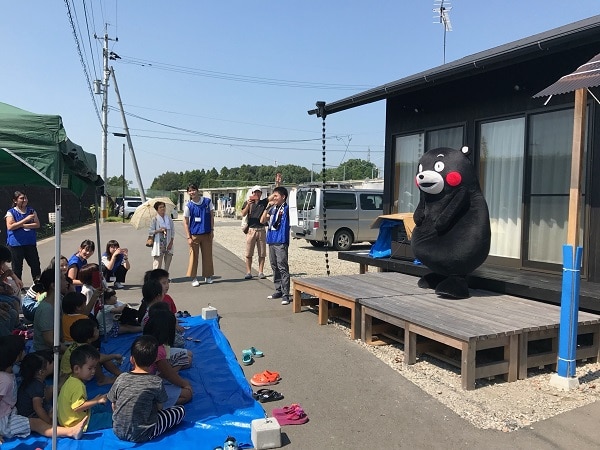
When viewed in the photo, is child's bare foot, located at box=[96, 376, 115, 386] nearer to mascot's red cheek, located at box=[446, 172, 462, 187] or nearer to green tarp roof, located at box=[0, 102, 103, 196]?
green tarp roof, located at box=[0, 102, 103, 196]

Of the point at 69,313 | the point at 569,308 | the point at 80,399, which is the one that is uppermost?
the point at 569,308

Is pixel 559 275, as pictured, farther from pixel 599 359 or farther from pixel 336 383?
pixel 336 383

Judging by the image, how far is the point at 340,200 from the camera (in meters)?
15.8

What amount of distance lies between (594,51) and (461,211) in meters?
2.43

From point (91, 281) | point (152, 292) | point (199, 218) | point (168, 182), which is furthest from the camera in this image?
point (168, 182)

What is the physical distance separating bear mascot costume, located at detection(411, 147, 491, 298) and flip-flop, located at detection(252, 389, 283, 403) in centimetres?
258

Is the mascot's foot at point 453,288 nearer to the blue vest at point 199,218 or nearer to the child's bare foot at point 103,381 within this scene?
the child's bare foot at point 103,381

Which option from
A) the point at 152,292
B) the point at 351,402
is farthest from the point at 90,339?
the point at 351,402

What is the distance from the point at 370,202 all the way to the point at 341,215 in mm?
1212

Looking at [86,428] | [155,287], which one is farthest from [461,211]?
[86,428]

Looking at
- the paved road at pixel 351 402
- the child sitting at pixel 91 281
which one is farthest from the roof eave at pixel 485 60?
the child sitting at pixel 91 281

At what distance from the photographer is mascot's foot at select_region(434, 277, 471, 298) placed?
225 inches

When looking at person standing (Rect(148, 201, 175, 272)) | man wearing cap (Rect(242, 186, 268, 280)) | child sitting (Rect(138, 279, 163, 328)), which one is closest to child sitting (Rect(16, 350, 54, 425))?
child sitting (Rect(138, 279, 163, 328))

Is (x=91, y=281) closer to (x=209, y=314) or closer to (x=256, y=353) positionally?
(x=209, y=314)
